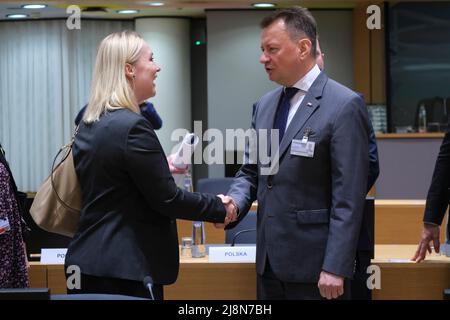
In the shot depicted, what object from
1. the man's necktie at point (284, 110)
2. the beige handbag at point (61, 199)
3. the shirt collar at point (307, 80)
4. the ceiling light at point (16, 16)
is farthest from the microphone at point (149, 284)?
the ceiling light at point (16, 16)

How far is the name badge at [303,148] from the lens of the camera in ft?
8.57

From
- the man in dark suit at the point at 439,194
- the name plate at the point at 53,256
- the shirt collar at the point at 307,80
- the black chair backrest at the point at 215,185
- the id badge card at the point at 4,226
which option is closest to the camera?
the shirt collar at the point at 307,80

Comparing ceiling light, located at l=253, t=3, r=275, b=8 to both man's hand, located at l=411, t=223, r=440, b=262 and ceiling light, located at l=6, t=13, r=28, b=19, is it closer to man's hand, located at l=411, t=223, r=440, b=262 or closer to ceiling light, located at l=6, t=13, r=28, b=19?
ceiling light, located at l=6, t=13, r=28, b=19

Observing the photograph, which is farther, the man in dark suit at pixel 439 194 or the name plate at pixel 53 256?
the name plate at pixel 53 256

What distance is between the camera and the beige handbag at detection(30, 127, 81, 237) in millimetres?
2736

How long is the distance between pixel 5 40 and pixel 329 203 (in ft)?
27.0

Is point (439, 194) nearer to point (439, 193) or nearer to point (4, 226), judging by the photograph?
point (439, 193)

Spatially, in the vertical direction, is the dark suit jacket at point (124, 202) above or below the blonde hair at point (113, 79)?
below

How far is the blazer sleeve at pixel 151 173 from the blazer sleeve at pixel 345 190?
52cm

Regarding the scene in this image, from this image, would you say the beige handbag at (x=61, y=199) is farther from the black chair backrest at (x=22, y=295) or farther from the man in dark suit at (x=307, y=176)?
the black chair backrest at (x=22, y=295)

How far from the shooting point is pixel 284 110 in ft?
9.26

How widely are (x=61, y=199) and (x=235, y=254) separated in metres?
1.04

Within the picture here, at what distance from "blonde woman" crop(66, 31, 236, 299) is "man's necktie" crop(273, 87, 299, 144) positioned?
0.43 meters
